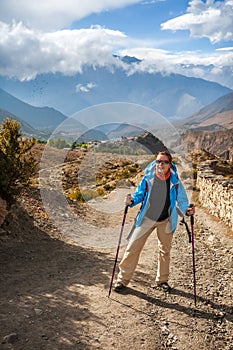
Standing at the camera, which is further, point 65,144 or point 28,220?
point 65,144

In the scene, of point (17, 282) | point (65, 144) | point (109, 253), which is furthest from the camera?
point (65, 144)

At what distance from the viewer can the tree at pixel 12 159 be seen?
9766 mm

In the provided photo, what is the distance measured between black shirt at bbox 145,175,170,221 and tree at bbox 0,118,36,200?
15.5 ft

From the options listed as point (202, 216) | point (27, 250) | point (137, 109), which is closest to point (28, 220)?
point (27, 250)

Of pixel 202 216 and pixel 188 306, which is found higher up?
pixel 202 216

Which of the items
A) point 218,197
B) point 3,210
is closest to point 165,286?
point 3,210

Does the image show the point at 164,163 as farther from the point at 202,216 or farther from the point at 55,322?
the point at 202,216

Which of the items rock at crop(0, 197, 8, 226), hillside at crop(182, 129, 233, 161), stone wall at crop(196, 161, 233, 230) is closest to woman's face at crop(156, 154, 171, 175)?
rock at crop(0, 197, 8, 226)

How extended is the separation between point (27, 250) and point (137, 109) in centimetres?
782

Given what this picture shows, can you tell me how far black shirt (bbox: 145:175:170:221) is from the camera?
6.56 meters

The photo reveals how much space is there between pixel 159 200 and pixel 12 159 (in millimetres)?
5101

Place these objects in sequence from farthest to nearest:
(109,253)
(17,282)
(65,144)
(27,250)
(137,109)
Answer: (65,144) < (137,109) < (109,253) < (27,250) < (17,282)

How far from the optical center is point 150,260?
29.5 ft

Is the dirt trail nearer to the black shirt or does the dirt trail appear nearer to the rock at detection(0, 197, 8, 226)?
the rock at detection(0, 197, 8, 226)
